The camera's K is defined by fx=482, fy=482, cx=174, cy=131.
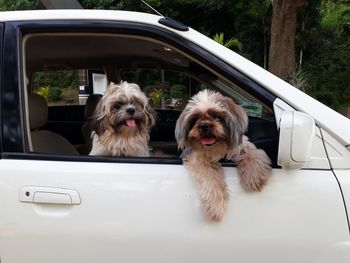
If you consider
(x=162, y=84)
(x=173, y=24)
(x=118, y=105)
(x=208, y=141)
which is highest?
(x=173, y=24)

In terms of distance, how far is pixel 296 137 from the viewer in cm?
187

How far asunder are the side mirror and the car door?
165 mm

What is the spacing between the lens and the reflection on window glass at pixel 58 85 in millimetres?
4550

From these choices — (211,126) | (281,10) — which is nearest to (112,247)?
(211,126)

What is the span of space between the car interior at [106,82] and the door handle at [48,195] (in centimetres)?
27

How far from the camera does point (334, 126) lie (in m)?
2.11

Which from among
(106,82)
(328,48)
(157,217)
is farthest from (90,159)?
(328,48)

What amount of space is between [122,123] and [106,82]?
1.91 m

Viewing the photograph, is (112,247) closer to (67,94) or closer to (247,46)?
(67,94)

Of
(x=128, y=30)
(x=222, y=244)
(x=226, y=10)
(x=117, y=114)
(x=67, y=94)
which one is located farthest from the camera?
(x=226, y=10)

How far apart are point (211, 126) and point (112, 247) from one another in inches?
26.4

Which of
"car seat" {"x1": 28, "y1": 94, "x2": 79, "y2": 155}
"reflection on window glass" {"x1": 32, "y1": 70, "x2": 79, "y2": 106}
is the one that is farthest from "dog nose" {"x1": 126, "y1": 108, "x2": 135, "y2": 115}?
"reflection on window glass" {"x1": 32, "y1": 70, "x2": 79, "y2": 106}

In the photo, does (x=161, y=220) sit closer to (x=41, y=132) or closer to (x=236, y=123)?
(x=236, y=123)

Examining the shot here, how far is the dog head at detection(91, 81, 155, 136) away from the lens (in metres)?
2.75
